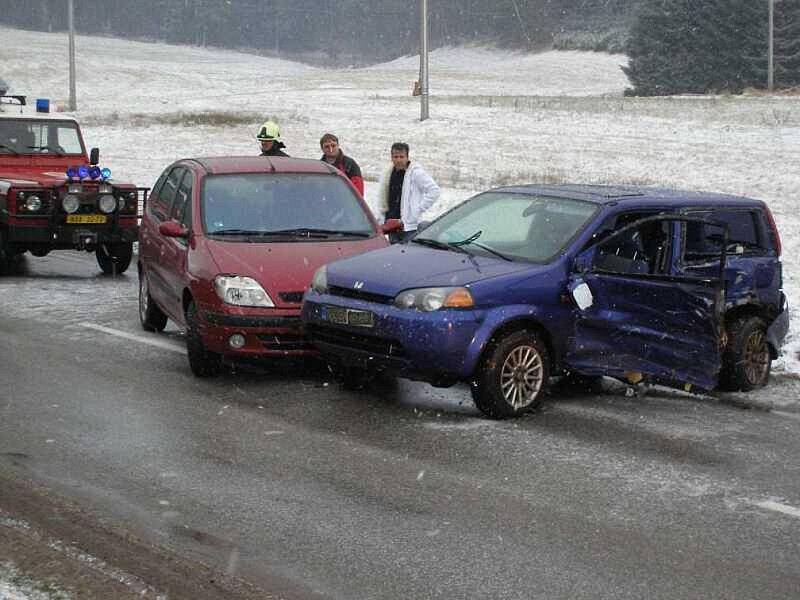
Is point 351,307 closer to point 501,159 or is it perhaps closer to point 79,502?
point 79,502

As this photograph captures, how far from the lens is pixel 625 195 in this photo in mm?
9602

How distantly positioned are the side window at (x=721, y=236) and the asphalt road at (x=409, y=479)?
3.45 feet

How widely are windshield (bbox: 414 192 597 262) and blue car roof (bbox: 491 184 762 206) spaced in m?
0.09

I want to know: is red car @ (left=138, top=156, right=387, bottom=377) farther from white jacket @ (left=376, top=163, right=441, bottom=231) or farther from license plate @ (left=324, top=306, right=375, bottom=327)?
white jacket @ (left=376, top=163, right=441, bottom=231)

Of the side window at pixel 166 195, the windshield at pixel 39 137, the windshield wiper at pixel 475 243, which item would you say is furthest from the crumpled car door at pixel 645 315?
the windshield at pixel 39 137

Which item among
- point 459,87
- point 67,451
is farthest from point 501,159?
point 459,87

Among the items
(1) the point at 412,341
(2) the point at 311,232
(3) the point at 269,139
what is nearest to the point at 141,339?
(2) the point at 311,232

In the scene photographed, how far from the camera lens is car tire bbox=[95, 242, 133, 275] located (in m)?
15.9

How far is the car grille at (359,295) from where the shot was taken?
28.3ft

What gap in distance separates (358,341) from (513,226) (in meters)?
1.51

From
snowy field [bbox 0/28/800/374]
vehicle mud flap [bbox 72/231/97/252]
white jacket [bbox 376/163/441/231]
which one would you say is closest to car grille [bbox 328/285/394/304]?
white jacket [bbox 376/163/441/231]

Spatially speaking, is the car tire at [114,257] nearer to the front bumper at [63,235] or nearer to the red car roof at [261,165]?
the front bumper at [63,235]

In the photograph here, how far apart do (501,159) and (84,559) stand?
3037 centimetres

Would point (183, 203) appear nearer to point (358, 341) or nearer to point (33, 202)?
point (358, 341)
